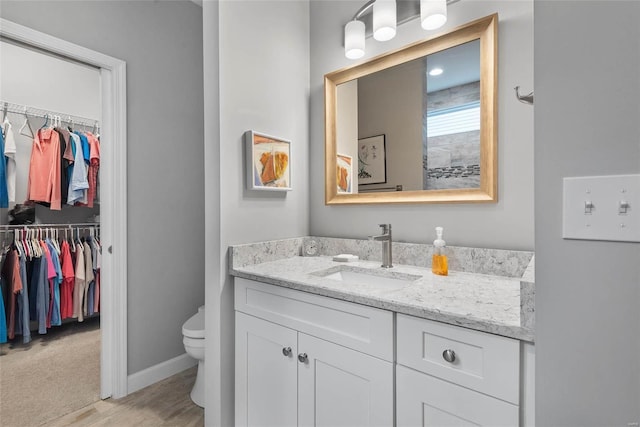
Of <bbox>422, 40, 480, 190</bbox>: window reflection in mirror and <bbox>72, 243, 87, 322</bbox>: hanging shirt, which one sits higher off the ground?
<bbox>422, 40, 480, 190</bbox>: window reflection in mirror

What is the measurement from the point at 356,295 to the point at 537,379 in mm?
531

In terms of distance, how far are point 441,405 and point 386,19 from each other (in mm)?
1556

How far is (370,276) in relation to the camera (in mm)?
1505

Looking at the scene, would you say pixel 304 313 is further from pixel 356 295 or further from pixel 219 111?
pixel 219 111

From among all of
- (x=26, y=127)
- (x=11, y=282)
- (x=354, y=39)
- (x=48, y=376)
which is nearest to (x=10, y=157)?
(x=26, y=127)

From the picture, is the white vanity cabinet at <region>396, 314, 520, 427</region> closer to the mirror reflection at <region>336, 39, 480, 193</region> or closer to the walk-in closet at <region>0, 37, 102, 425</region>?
the mirror reflection at <region>336, 39, 480, 193</region>

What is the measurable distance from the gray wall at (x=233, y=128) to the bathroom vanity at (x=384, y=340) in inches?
3.0

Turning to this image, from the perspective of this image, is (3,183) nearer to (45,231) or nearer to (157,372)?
(45,231)

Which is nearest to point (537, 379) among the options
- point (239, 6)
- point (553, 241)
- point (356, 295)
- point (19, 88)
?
point (553, 241)

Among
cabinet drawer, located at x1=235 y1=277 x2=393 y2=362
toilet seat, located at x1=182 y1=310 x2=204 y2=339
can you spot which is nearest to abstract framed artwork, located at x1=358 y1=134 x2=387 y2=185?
cabinet drawer, located at x1=235 y1=277 x2=393 y2=362

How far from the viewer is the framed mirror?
1.39 metres

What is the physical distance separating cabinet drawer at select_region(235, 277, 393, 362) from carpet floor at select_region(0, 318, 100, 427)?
130cm

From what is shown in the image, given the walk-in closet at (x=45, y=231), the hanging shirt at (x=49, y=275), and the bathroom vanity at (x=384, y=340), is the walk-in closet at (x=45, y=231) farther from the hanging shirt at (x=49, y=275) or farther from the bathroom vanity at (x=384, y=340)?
the bathroom vanity at (x=384, y=340)

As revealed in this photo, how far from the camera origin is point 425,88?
1.56 meters
